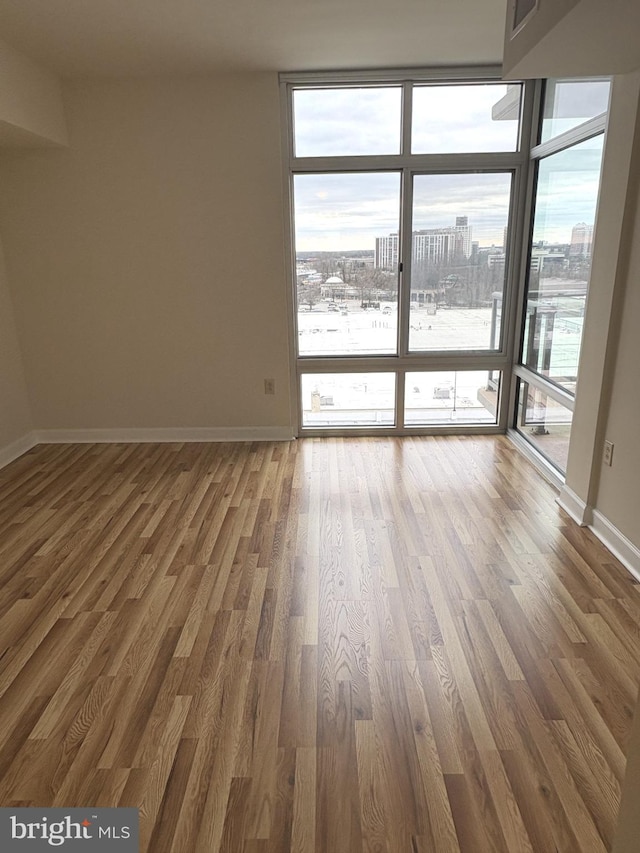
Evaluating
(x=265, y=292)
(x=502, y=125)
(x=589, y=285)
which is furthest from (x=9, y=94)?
(x=589, y=285)

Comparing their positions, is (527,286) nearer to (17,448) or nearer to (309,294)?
(309,294)

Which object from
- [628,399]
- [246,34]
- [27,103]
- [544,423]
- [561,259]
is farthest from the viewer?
[544,423]

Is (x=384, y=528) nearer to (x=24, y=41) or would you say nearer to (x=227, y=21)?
(x=227, y=21)

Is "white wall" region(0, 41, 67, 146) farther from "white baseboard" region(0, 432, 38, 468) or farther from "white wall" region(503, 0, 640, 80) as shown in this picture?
"white wall" region(503, 0, 640, 80)

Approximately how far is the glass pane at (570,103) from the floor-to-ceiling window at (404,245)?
0.85 ft

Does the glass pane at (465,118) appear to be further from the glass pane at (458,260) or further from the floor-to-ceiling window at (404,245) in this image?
the glass pane at (458,260)

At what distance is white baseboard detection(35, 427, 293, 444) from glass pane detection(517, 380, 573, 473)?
1.94 meters

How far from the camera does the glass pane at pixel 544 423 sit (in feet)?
11.5

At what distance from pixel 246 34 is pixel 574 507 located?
11.0 feet

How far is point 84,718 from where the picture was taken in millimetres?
1787

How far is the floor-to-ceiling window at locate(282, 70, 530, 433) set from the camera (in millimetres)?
3865

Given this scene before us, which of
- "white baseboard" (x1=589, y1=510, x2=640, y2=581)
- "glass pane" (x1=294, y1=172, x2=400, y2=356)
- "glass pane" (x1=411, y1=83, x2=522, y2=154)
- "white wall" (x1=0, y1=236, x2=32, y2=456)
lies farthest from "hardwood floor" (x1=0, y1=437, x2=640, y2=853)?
"glass pane" (x1=411, y1=83, x2=522, y2=154)

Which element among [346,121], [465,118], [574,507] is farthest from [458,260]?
[574,507]

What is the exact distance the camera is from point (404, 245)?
13.5 ft
